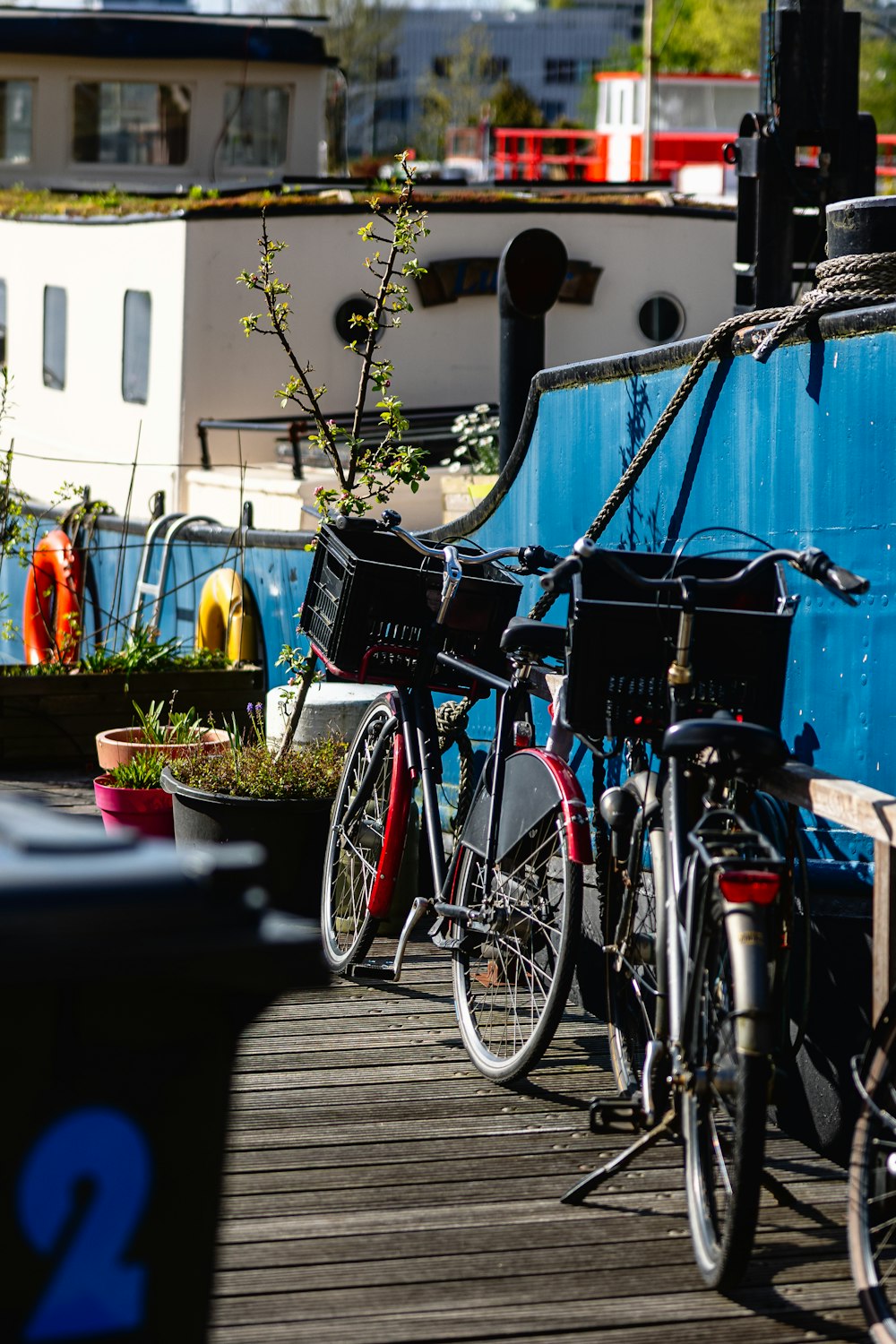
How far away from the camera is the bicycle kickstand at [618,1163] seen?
332cm

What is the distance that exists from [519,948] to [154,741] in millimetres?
2807

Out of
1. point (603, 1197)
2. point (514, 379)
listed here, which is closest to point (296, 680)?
point (514, 379)

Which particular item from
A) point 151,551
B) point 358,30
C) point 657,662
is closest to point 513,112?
point 358,30

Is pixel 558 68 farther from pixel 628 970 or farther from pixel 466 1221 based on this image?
pixel 466 1221

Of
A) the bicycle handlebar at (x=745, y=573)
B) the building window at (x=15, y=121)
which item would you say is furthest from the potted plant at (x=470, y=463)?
the building window at (x=15, y=121)

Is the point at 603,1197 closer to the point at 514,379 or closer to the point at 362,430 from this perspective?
the point at 514,379

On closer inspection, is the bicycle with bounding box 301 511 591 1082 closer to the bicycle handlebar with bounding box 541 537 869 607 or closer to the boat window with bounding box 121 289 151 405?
the bicycle handlebar with bounding box 541 537 869 607

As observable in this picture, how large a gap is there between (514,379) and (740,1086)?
16.0ft

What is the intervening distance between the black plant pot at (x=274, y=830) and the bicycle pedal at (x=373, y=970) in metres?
0.39

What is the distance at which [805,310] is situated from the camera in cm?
410

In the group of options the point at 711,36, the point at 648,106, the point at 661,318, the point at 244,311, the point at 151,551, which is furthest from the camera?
the point at 711,36

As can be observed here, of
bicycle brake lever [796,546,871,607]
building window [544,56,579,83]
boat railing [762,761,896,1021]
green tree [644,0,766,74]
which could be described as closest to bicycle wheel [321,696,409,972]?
boat railing [762,761,896,1021]

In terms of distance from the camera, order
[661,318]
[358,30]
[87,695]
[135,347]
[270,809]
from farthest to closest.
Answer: [358,30]
[661,318]
[135,347]
[87,695]
[270,809]

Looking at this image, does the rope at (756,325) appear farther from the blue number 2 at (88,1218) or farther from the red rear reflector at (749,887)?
the blue number 2 at (88,1218)
